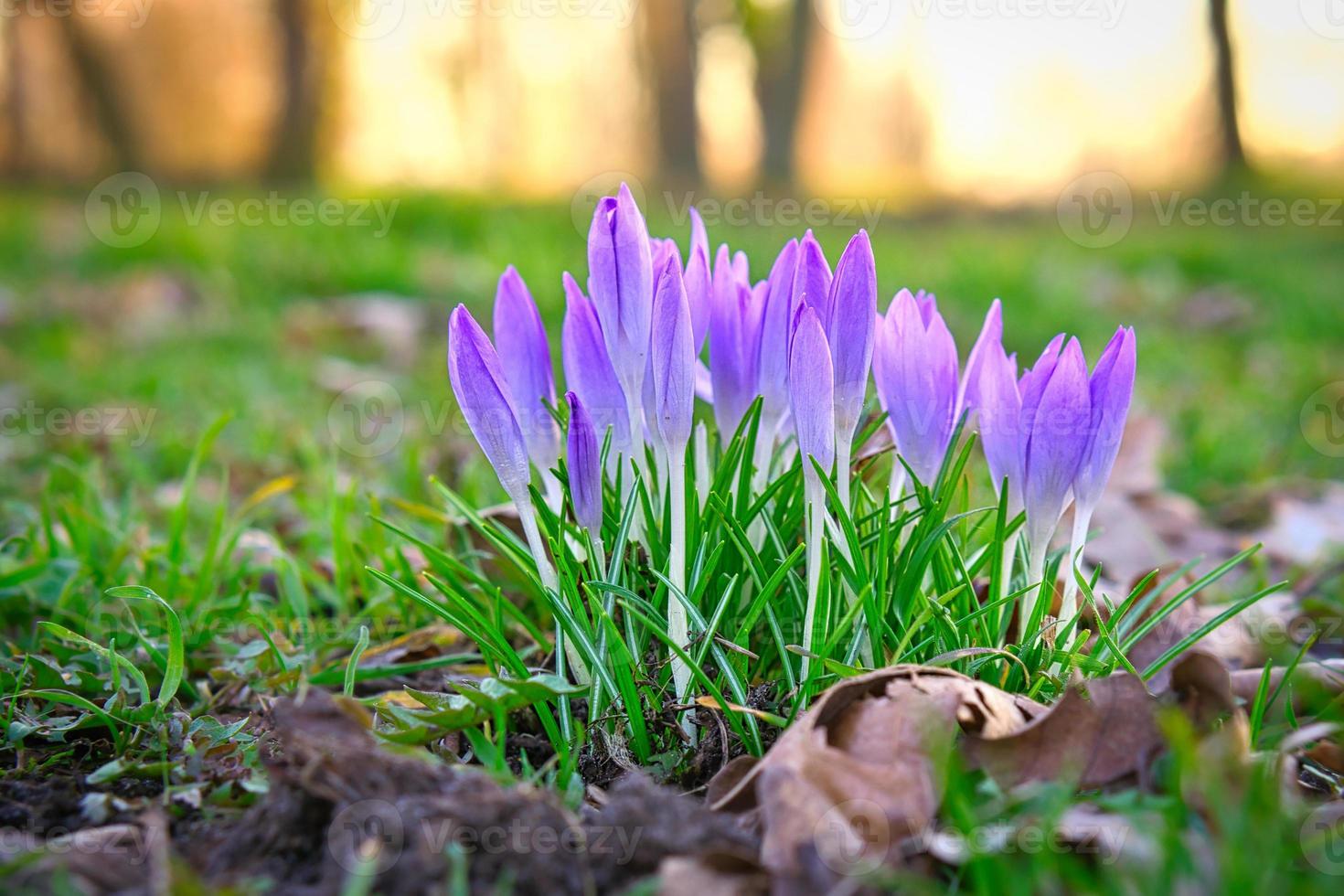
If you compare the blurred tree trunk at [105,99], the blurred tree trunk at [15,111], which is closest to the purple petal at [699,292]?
the blurred tree trunk at [105,99]

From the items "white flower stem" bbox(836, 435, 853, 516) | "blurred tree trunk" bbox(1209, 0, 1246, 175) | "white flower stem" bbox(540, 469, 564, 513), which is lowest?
"white flower stem" bbox(540, 469, 564, 513)

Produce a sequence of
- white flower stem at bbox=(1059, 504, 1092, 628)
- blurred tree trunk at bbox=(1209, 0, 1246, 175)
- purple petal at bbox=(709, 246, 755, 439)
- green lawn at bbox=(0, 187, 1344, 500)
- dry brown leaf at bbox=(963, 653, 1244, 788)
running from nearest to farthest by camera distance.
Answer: dry brown leaf at bbox=(963, 653, 1244, 788), white flower stem at bbox=(1059, 504, 1092, 628), purple petal at bbox=(709, 246, 755, 439), green lawn at bbox=(0, 187, 1344, 500), blurred tree trunk at bbox=(1209, 0, 1246, 175)

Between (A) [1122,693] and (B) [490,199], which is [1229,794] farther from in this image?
(B) [490,199]

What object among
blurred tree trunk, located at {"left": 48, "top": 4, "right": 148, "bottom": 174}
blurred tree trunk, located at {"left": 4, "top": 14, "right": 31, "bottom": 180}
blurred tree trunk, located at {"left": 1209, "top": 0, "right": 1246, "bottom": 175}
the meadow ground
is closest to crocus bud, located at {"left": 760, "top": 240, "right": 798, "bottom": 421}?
the meadow ground

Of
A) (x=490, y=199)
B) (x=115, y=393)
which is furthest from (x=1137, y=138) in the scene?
(x=115, y=393)

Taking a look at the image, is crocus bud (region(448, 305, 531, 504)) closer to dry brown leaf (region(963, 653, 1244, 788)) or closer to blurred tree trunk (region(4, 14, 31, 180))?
dry brown leaf (region(963, 653, 1244, 788))

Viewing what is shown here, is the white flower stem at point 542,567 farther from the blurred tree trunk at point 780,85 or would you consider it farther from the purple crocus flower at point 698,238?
the blurred tree trunk at point 780,85
